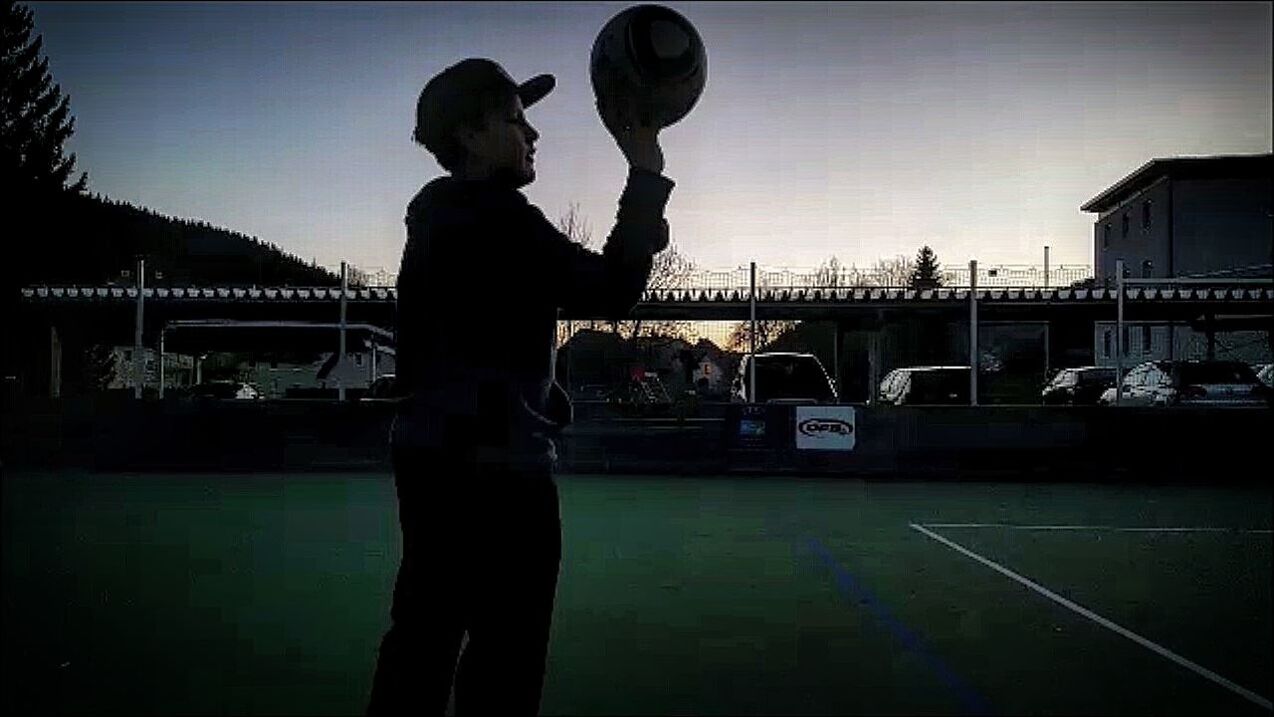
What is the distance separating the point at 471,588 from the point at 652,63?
108 cm

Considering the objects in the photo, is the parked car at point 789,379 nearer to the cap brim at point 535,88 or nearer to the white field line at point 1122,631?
the white field line at point 1122,631

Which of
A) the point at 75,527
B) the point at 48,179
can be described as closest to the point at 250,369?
the point at 48,179

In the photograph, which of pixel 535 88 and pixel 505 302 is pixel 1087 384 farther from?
pixel 505 302

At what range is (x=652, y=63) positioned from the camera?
215 cm

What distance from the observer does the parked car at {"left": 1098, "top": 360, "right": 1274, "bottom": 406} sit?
20766 mm

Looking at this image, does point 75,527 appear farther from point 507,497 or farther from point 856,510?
point 507,497

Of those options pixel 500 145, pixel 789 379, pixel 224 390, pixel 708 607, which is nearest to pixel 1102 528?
pixel 708 607

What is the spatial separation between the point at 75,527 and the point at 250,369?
39655 millimetres

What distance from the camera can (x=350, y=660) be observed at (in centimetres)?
539

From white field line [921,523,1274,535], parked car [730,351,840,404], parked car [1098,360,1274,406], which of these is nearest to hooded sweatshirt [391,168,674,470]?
white field line [921,523,1274,535]


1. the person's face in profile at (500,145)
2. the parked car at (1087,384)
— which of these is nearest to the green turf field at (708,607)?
the person's face in profile at (500,145)

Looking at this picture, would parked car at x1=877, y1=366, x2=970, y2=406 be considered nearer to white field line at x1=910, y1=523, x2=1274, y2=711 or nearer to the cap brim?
white field line at x1=910, y1=523, x2=1274, y2=711

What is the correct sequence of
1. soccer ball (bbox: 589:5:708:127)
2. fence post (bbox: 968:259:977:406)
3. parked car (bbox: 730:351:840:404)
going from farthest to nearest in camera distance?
1. parked car (bbox: 730:351:840:404)
2. fence post (bbox: 968:259:977:406)
3. soccer ball (bbox: 589:5:708:127)

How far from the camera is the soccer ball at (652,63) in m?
2.16
